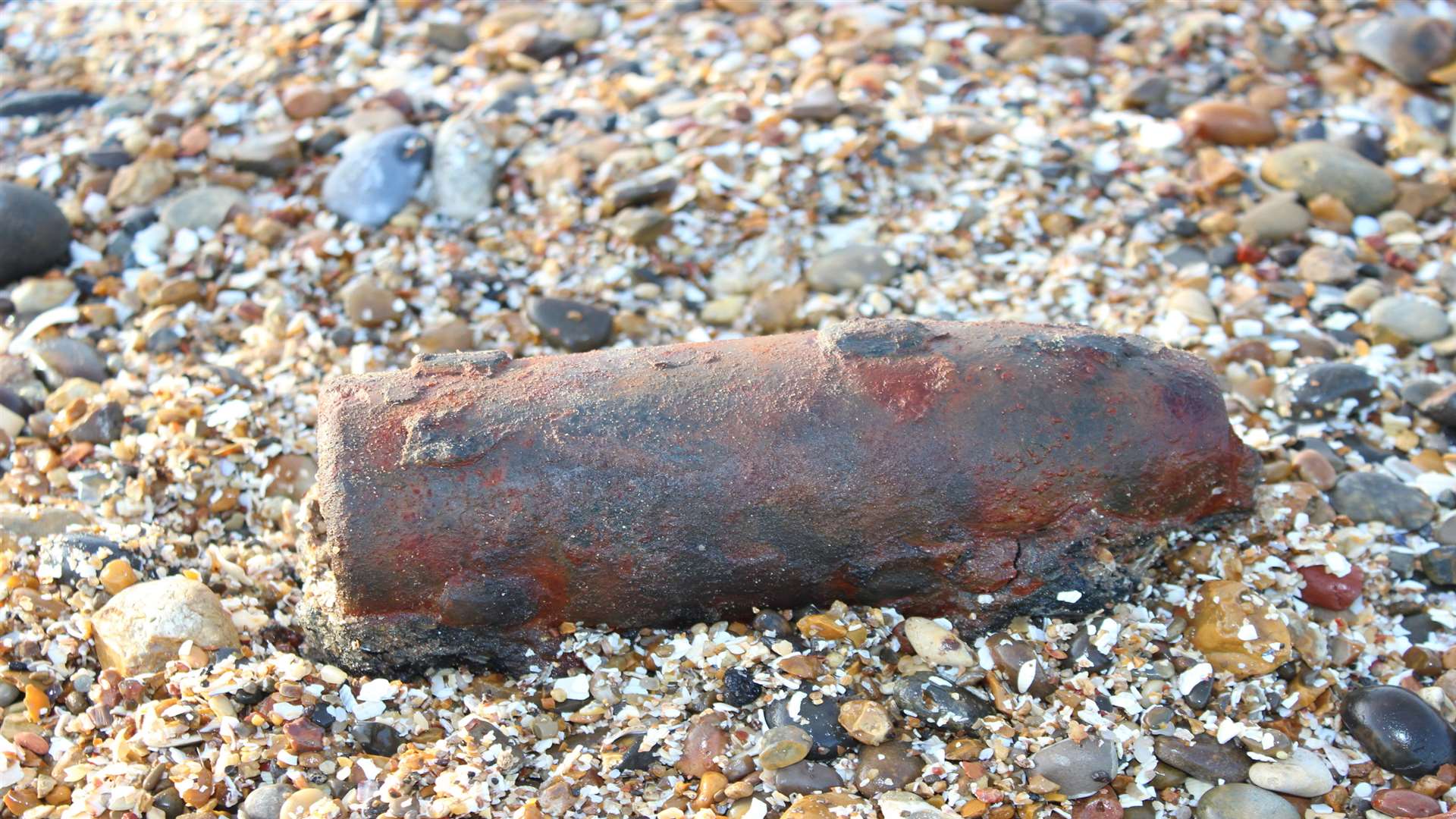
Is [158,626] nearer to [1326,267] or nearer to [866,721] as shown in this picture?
[866,721]

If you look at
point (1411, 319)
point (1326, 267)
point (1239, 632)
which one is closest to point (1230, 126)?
point (1326, 267)

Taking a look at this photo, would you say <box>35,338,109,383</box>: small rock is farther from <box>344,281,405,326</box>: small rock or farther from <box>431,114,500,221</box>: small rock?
<box>431,114,500,221</box>: small rock

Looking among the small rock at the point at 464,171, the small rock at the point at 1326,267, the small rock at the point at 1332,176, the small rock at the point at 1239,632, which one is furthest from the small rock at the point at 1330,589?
the small rock at the point at 464,171

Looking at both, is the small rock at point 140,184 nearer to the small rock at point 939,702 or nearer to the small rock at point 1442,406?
the small rock at point 939,702

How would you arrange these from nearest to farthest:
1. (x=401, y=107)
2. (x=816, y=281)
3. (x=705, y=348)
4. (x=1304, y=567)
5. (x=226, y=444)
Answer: (x=705, y=348) < (x=1304, y=567) < (x=226, y=444) < (x=816, y=281) < (x=401, y=107)

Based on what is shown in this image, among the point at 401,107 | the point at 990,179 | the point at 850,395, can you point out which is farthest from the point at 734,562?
→ the point at 401,107

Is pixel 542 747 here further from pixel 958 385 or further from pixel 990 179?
pixel 990 179
